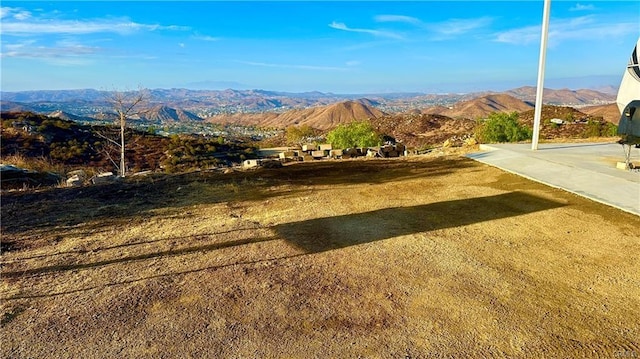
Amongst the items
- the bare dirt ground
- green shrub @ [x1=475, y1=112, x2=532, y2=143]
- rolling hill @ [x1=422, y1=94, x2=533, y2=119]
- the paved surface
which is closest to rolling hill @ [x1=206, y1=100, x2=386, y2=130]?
rolling hill @ [x1=422, y1=94, x2=533, y2=119]

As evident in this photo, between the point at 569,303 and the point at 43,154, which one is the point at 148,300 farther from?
the point at 43,154

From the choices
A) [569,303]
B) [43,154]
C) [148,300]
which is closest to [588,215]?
[569,303]

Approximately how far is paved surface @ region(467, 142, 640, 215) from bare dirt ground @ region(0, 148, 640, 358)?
1.94 ft

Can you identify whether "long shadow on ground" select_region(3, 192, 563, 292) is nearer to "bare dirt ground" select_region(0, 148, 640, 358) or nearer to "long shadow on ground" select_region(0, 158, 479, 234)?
"bare dirt ground" select_region(0, 148, 640, 358)

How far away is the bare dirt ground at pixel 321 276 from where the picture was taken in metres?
3.65

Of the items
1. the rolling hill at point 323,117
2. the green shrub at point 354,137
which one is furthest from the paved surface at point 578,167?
the rolling hill at point 323,117

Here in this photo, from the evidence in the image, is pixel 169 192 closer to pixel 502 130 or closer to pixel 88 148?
pixel 502 130

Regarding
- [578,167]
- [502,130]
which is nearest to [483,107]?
[502,130]

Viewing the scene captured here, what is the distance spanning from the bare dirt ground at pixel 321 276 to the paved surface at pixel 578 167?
0.59 m

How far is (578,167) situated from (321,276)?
368 inches

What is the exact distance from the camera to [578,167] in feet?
35.0

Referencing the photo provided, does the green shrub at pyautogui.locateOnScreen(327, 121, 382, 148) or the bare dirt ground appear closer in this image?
the bare dirt ground

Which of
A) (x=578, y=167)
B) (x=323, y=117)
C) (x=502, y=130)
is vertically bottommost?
(x=578, y=167)

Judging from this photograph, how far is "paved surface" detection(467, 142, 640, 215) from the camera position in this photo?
8.30 meters
